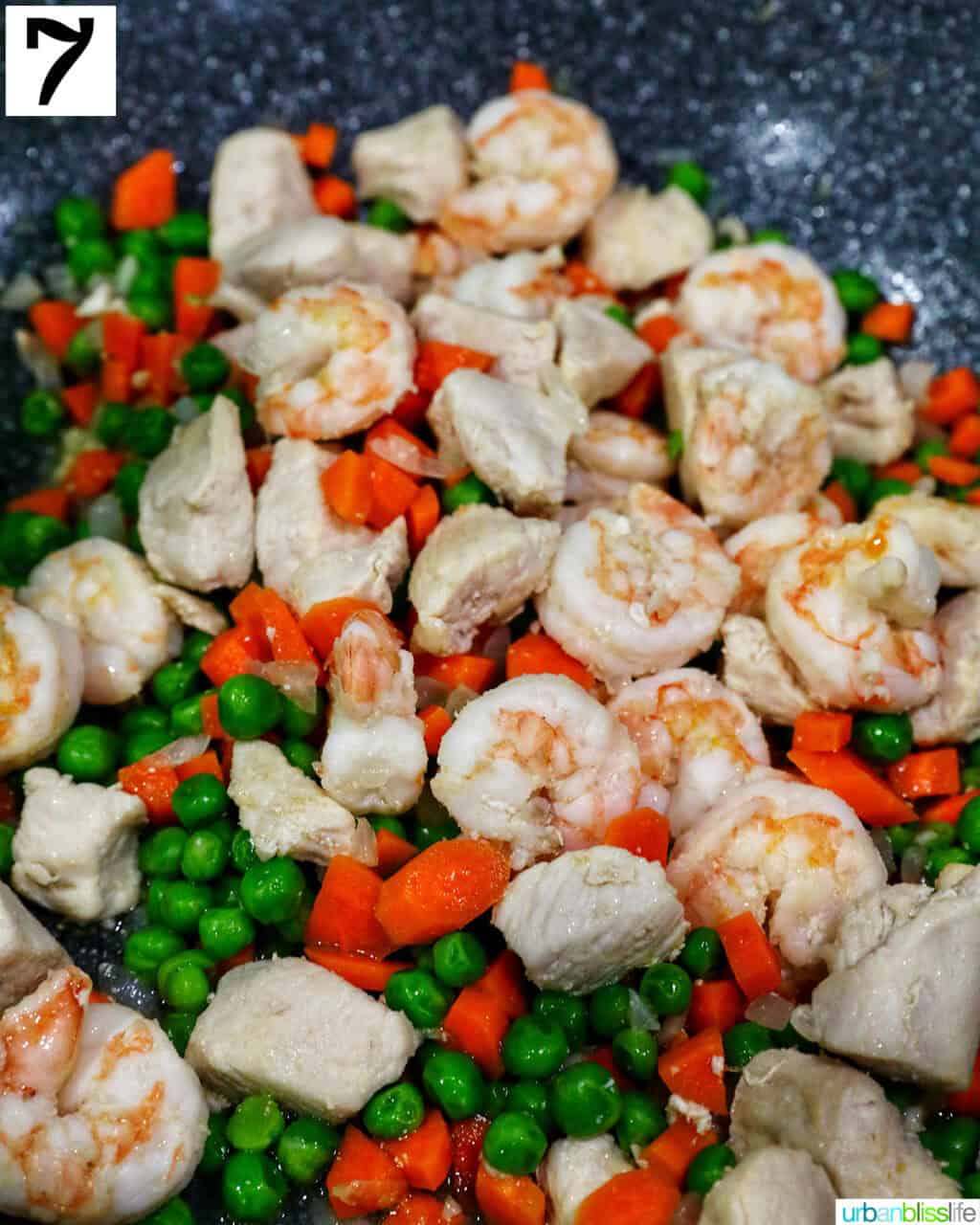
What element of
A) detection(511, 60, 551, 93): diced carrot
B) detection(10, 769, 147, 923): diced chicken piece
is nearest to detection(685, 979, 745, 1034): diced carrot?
detection(10, 769, 147, 923): diced chicken piece

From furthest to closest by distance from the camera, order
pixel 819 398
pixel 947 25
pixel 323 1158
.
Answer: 1. pixel 947 25
2. pixel 819 398
3. pixel 323 1158

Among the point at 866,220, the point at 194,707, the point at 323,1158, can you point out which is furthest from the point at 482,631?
the point at 866,220

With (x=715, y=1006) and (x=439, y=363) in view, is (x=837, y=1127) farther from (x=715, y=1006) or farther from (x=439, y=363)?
(x=439, y=363)

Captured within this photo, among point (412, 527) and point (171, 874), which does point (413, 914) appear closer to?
point (171, 874)

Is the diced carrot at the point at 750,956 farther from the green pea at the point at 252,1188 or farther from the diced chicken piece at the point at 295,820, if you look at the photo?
the green pea at the point at 252,1188

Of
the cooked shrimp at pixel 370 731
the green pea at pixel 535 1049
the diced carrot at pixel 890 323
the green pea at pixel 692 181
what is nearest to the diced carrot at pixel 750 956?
the green pea at pixel 535 1049

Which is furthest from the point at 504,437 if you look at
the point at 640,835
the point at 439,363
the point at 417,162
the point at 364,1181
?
the point at 364,1181
